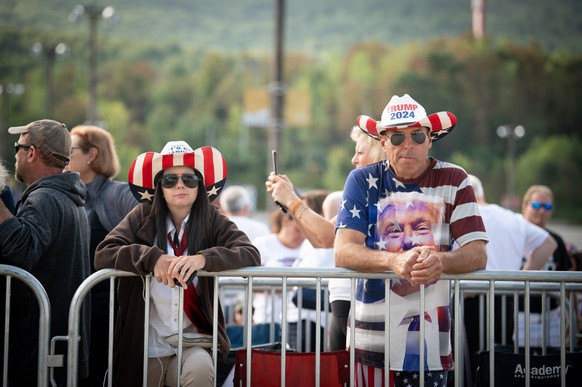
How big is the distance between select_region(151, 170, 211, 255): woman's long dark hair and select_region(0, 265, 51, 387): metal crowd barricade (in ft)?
2.09

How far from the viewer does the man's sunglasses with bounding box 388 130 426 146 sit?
14.0ft

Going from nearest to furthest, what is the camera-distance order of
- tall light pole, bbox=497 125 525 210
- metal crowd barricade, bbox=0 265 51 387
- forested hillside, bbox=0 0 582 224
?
metal crowd barricade, bbox=0 265 51 387 < tall light pole, bbox=497 125 525 210 < forested hillside, bbox=0 0 582 224

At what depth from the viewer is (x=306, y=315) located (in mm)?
6543

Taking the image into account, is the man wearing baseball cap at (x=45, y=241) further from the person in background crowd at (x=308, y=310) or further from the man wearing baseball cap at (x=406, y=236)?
the person in background crowd at (x=308, y=310)

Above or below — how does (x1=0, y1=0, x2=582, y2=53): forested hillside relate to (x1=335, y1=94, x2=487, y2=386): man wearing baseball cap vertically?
above

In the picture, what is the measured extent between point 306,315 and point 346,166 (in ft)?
221

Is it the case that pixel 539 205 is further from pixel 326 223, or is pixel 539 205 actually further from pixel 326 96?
pixel 326 96

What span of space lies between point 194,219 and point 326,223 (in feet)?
2.89

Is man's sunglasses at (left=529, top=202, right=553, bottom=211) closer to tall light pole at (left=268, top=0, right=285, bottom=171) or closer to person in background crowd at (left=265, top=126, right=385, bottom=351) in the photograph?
person in background crowd at (left=265, top=126, right=385, bottom=351)

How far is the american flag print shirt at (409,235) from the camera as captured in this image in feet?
13.8

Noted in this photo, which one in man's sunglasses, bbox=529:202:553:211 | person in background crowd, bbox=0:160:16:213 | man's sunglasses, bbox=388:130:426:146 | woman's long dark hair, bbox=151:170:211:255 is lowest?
woman's long dark hair, bbox=151:170:211:255

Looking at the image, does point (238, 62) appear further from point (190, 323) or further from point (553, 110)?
point (190, 323)

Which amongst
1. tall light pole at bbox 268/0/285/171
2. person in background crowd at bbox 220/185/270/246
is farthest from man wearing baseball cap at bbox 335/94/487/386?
tall light pole at bbox 268/0/285/171

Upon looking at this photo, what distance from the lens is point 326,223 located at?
493 centimetres
